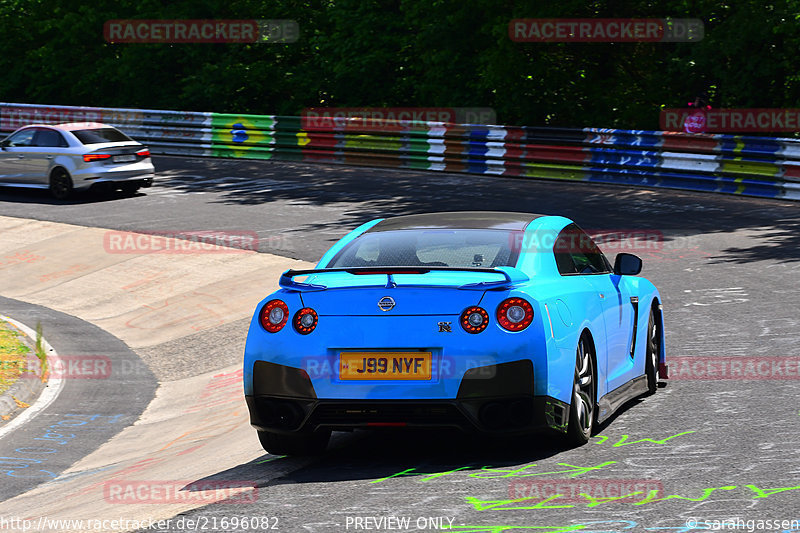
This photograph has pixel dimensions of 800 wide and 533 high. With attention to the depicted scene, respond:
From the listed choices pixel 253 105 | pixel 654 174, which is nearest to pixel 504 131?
pixel 654 174

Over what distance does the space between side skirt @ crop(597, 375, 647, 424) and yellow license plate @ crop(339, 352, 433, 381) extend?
1388 mm

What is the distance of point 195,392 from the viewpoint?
1180cm

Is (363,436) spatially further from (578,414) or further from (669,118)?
(669,118)

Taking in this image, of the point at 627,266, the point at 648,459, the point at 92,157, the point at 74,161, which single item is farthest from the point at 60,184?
the point at 648,459

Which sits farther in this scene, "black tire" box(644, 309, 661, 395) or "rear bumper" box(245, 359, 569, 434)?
"black tire" box(644, 309, 661, 395)

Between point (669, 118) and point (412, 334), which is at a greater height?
point (669, 118)

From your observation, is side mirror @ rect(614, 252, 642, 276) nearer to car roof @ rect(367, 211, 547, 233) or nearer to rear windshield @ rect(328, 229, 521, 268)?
car roof @ rect(367, 211, 547, 233)

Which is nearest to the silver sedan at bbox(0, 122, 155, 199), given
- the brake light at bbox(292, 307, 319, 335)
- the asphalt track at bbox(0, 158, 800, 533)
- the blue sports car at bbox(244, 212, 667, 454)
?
the asphalt track at bbox(0, 158, 800, 533)

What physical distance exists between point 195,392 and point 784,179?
11.8 metres

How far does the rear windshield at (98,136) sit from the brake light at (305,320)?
59.9ft

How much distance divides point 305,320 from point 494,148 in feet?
59.9

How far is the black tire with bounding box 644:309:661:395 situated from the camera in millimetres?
8539

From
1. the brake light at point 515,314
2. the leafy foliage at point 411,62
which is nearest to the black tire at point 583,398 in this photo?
the brake light at point 515,314

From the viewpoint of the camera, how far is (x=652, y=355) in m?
8.63
